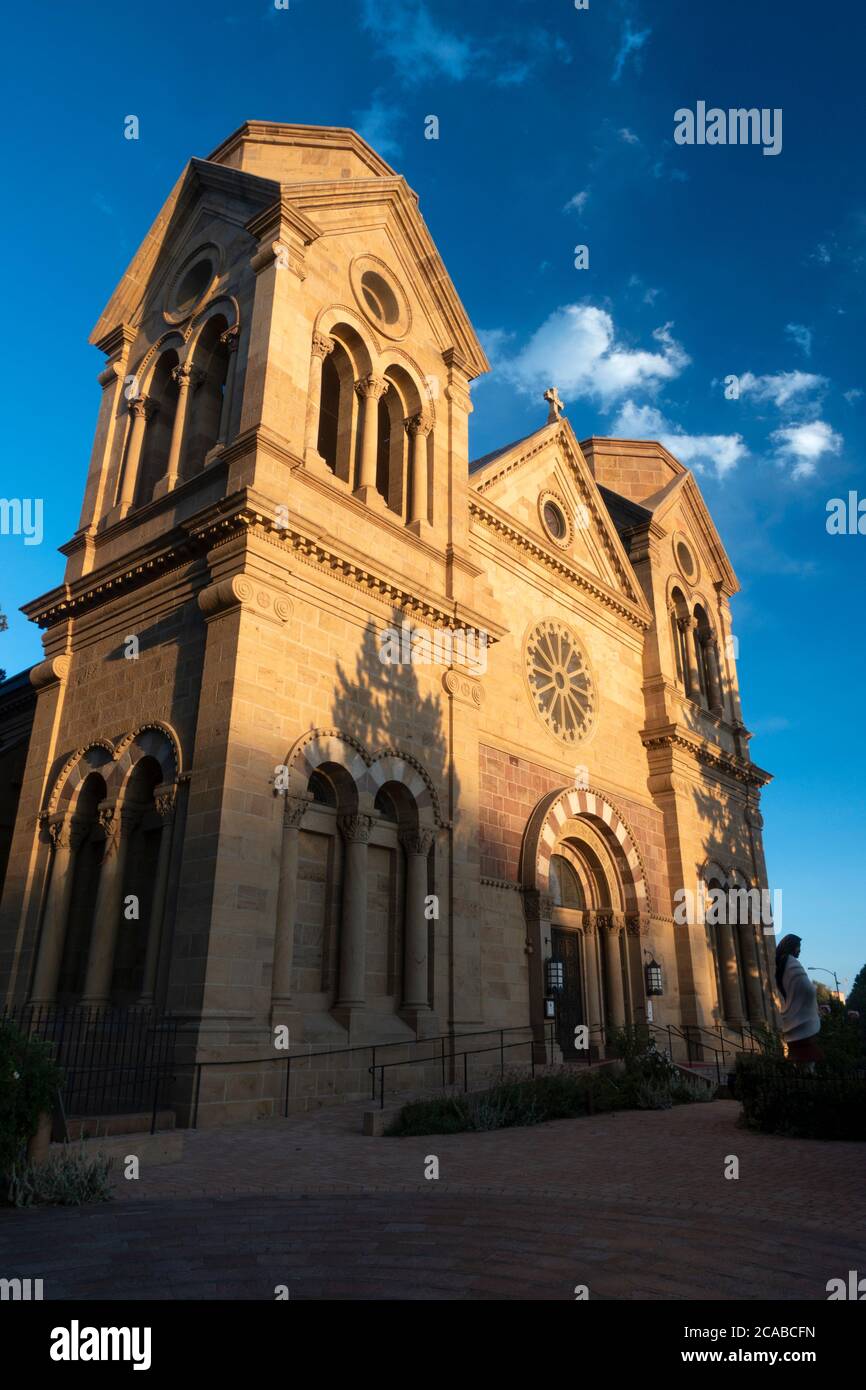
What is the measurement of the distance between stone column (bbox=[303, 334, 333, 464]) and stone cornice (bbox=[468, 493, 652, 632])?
5.04m

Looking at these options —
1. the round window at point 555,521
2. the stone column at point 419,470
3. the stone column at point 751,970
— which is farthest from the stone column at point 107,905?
the stone column at point 751,970

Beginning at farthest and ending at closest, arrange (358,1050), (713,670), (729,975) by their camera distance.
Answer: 1. (713,670)
2. (729,975)
3. (358,1050)

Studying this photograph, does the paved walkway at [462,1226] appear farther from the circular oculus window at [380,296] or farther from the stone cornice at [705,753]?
the circular oculus window at [380,296]

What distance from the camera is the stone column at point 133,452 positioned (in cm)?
2002

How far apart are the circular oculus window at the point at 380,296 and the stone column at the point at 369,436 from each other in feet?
4.86

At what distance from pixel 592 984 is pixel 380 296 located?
17.3 meters

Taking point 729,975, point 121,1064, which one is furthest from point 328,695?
point 729,975

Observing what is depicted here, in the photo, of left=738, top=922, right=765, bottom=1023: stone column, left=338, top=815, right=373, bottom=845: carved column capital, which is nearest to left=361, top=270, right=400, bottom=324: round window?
left=338, top=815, right=373, bottom=845: carved column capital

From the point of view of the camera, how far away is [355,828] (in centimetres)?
1609

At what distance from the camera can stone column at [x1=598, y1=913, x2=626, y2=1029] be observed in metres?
22.0

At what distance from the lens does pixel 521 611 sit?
22891 millimetres

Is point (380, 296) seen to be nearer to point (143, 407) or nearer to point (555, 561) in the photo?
point (143, 407)
